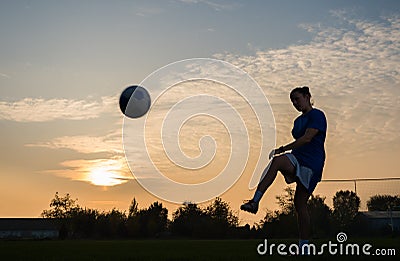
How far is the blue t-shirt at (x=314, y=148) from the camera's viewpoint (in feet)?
22.2

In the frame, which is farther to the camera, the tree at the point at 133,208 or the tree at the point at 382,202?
the tree at the point at 133,208

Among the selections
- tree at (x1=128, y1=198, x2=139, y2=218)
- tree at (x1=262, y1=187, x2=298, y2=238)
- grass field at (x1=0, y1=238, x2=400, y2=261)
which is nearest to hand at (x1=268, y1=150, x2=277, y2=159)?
grass field at (x1=0, y1=238, x2=400, y2=261)

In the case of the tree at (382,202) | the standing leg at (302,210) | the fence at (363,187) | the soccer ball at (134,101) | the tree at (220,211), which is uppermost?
the tree at (220,211)

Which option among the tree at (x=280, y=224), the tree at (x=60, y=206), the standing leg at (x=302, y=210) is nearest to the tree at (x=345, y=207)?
the tree at (x=280, y=224)

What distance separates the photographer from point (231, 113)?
14.5 meters

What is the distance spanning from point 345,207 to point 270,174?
70.1ft

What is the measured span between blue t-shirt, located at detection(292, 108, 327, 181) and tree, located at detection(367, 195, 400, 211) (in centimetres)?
1901

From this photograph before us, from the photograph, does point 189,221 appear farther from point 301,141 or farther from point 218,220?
point 301,141

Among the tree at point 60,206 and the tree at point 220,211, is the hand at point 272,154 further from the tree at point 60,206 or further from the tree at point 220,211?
the tree at point 60,206

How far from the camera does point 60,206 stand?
69688mm

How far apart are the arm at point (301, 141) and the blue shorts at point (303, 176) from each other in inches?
4.1

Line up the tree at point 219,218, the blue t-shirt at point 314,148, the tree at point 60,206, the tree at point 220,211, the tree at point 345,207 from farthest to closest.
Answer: the tree at point 60,206, the tree at point 220,211, the tree at point 219,218, the tree at point 345,207, the blue t-shirt at point 314,148

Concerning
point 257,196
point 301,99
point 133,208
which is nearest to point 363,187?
point 301,99

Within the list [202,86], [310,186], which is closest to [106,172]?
[202,86]
